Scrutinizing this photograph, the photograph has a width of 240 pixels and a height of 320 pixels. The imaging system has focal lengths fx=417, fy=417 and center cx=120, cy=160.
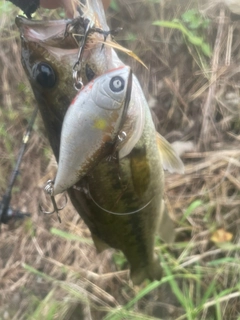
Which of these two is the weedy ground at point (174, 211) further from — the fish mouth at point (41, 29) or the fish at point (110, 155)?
the fish mouth at point (41, 29)

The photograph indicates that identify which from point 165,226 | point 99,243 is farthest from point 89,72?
point 165,226

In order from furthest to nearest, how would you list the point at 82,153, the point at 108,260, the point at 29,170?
the point at 29,170
the point at 108,260
the point at 82,153

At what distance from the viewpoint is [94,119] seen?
3.44 feet

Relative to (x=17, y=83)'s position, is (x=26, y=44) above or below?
above

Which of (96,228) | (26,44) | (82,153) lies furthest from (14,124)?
(82,153)

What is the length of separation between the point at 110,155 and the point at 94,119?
0.17 m

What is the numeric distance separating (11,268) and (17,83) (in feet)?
4.50

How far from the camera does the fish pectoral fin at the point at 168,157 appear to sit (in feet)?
5.44

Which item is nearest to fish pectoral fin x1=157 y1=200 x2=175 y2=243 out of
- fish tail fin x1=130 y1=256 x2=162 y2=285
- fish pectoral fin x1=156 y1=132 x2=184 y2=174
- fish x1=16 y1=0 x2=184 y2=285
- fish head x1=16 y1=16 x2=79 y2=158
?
fish x1=16 y1=0 x2=184 y2=285

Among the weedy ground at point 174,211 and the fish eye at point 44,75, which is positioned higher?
the fish eye at point 44,75

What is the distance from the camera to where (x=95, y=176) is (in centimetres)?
139

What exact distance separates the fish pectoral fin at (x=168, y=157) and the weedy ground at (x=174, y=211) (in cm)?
89

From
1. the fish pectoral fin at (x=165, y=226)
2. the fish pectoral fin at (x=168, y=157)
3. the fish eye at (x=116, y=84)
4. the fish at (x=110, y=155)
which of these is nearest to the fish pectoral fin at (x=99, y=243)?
the fish at (x=110, y=155)

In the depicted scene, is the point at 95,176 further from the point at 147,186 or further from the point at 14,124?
the point at 14,124
